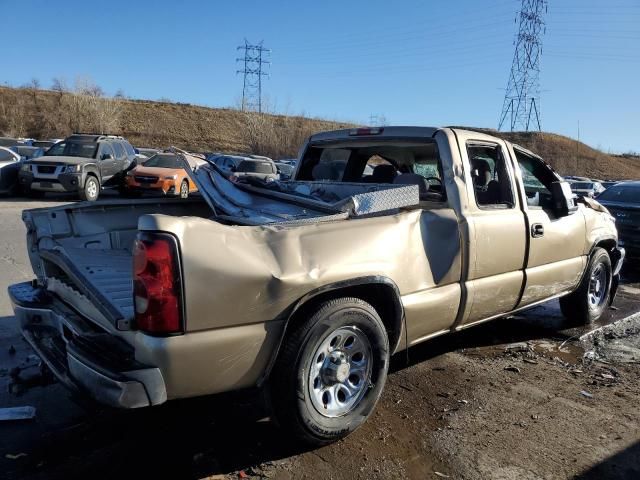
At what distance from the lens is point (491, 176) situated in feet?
15.9

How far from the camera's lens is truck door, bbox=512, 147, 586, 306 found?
4.82 m

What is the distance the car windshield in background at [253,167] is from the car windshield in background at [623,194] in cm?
1306

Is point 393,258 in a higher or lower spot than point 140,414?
higher

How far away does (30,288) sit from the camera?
12.9ft

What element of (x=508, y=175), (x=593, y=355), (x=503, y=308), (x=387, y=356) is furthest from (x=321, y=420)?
(x=593, y=355)

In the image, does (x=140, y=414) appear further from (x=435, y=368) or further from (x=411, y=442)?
(x=435, y=368)

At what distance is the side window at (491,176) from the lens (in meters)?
4.68

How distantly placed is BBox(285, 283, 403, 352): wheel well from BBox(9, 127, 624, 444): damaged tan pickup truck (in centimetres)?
1

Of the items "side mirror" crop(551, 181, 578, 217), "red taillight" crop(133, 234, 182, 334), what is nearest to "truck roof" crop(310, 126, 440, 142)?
"side mirror" crop(551, 181, 578, 217)

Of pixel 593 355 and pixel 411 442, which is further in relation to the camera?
pixel 593 355

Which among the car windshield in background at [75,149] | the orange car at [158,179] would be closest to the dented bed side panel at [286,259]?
the orange car at [158,179]

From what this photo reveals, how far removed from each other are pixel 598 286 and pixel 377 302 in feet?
12.5

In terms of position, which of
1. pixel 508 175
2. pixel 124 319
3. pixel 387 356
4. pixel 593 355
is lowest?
pixel 593 355

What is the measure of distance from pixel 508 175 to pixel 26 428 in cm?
404
